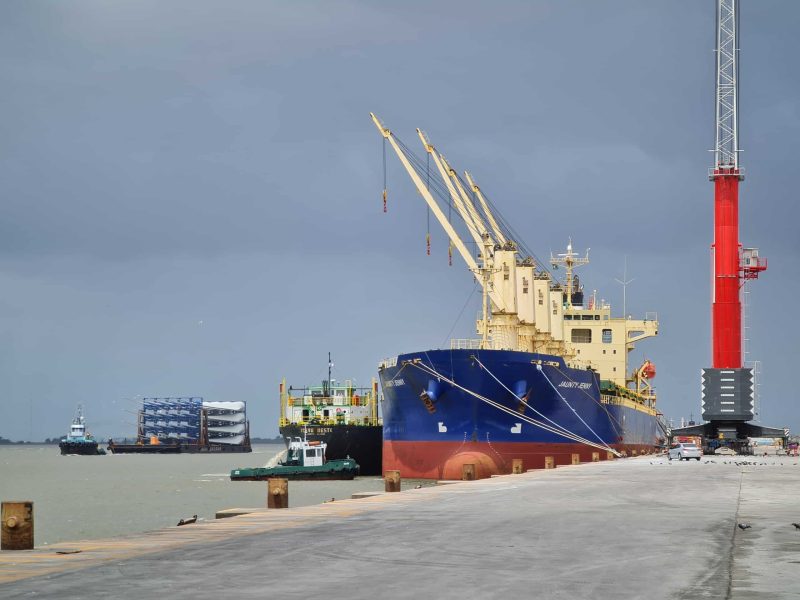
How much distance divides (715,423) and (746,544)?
71348mm

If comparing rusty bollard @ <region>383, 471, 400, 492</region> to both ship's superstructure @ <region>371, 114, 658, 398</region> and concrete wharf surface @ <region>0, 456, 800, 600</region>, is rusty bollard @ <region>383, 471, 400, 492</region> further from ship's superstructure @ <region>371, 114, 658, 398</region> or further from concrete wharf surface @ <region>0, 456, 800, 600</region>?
ship's superstructure @ <region>371, 114, 658, 398</region>

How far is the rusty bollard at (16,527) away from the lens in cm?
1855

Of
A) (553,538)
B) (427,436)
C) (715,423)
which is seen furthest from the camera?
(715,423)

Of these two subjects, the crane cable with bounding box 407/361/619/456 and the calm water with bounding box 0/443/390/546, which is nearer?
the calm water with bounding box 0/443/390/546

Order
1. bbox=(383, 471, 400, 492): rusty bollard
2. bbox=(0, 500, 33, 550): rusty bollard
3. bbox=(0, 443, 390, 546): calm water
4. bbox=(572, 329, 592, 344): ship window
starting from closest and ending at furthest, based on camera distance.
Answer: bbox=(0, 500, 33, 550): rusty bollard < bbox=(383, 471, 400, 492): rusty bollard < bbox=(0, 443, 390, 546): calm water < bbox=(572, 329, 592, 344): ship window

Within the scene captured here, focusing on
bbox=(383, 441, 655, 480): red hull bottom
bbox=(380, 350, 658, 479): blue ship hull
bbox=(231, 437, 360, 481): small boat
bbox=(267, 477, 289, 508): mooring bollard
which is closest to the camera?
bbox=(267, 477, 289, 508): mooring bollard

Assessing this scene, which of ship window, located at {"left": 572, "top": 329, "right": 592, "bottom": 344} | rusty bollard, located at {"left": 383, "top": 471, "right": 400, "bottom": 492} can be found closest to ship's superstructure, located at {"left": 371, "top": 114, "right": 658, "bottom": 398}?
ship window, located at {"left": 572, "top": 329, "right": 592, "bottom": 344}

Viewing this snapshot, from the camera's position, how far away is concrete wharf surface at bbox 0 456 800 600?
12551mm

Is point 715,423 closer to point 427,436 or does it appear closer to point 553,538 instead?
point 427,436

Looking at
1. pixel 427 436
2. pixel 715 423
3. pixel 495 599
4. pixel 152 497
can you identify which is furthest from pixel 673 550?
pixel 715 423

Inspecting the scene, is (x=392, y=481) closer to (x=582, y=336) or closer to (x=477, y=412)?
(x=477, y=412)

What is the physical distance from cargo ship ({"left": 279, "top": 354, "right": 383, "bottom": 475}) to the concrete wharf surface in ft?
201

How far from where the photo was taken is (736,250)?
88.4 metres

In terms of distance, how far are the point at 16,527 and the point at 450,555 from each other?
24.3 ft
